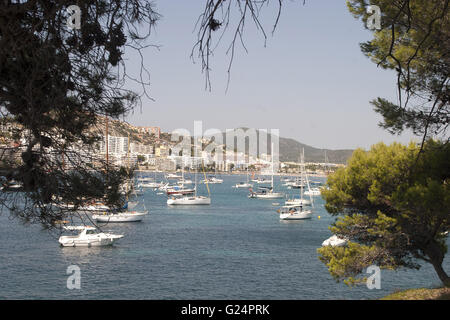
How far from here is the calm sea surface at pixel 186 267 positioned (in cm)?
1773

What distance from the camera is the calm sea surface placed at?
17734 mm

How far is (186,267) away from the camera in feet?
71.9

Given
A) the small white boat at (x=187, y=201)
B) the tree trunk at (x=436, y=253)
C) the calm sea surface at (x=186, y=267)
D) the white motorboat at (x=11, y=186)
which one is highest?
the white motorboat at (x=11, y=186)

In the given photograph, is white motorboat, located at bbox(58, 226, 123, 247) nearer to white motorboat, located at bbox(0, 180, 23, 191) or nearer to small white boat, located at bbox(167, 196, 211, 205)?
white motorboat, located at bbox(0, 180, 23, 191)

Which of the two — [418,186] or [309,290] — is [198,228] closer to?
[309,290]

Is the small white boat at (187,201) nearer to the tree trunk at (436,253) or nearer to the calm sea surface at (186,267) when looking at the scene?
the calm sea surface at (186,267)

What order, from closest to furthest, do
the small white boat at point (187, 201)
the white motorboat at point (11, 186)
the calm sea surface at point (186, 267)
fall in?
the white motorboat at point (11, 186)
the calm sea surface at point (186, 267)
the small white boat at point (187, 201)

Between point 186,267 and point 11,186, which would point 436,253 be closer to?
point 11,186

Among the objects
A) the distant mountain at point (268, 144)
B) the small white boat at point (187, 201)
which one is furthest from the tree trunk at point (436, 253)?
the small white boat at point (187, 201)

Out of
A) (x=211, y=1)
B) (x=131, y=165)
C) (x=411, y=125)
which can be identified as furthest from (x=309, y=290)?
(x=211, y=1)

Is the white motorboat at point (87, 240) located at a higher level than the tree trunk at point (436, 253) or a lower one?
lower

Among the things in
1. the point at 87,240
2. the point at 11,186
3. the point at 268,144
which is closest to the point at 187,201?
the point at 87,240
